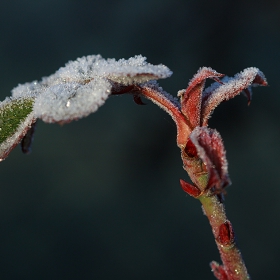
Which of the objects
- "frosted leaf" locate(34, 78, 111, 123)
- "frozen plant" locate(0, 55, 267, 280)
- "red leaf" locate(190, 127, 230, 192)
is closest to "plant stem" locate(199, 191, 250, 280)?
"frozen plant" locate(0, 55, 267, 280)

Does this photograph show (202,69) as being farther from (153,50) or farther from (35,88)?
(153,50)

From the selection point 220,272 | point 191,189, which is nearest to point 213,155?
point 191,189

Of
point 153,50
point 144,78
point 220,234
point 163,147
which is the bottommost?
point 220,234

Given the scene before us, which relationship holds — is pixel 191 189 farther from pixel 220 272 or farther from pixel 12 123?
pixel 12 123

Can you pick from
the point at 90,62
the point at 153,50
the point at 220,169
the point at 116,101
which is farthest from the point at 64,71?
the point at 153,50

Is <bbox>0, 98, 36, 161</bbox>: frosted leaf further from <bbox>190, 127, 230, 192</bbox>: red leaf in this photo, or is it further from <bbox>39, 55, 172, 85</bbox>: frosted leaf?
<bbox>190, 127, 230, 192</bbox>: red leaf
